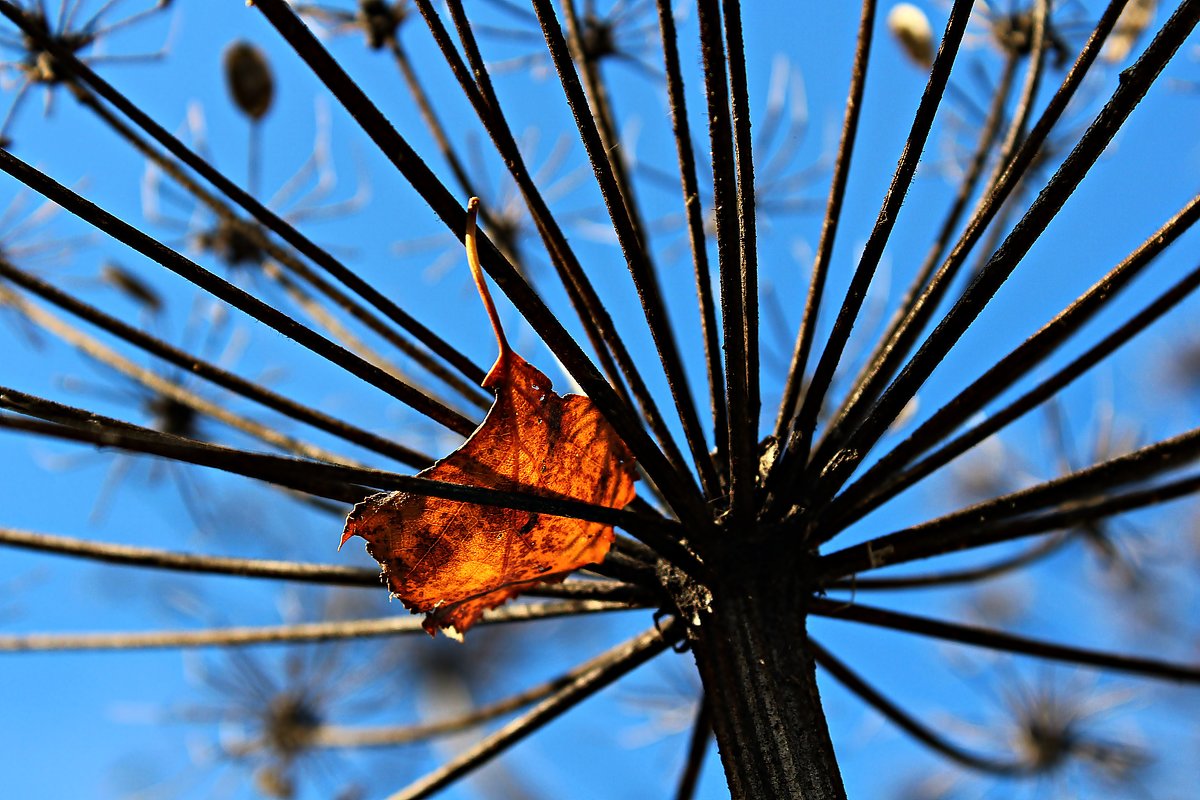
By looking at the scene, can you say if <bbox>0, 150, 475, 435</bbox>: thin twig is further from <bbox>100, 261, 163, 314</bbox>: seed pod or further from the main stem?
<bbox>100, 261, 163, 314</bbox>: seed pod

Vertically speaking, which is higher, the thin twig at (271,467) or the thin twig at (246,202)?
the thin twig at (246,202)

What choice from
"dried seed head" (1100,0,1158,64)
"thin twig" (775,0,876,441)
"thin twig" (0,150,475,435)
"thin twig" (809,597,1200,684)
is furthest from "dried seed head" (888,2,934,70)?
"thin twig" (0,150,475,435)

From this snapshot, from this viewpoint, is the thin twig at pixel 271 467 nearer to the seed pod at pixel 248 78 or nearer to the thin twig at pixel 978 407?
the thin twig at pixel 978 407

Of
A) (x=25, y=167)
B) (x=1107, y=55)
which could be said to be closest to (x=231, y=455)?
(x=25, y=167)

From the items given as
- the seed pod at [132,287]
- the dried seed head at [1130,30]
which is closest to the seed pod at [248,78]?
the seed pod at [132,287]

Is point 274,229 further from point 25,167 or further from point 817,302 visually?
point 817,302
